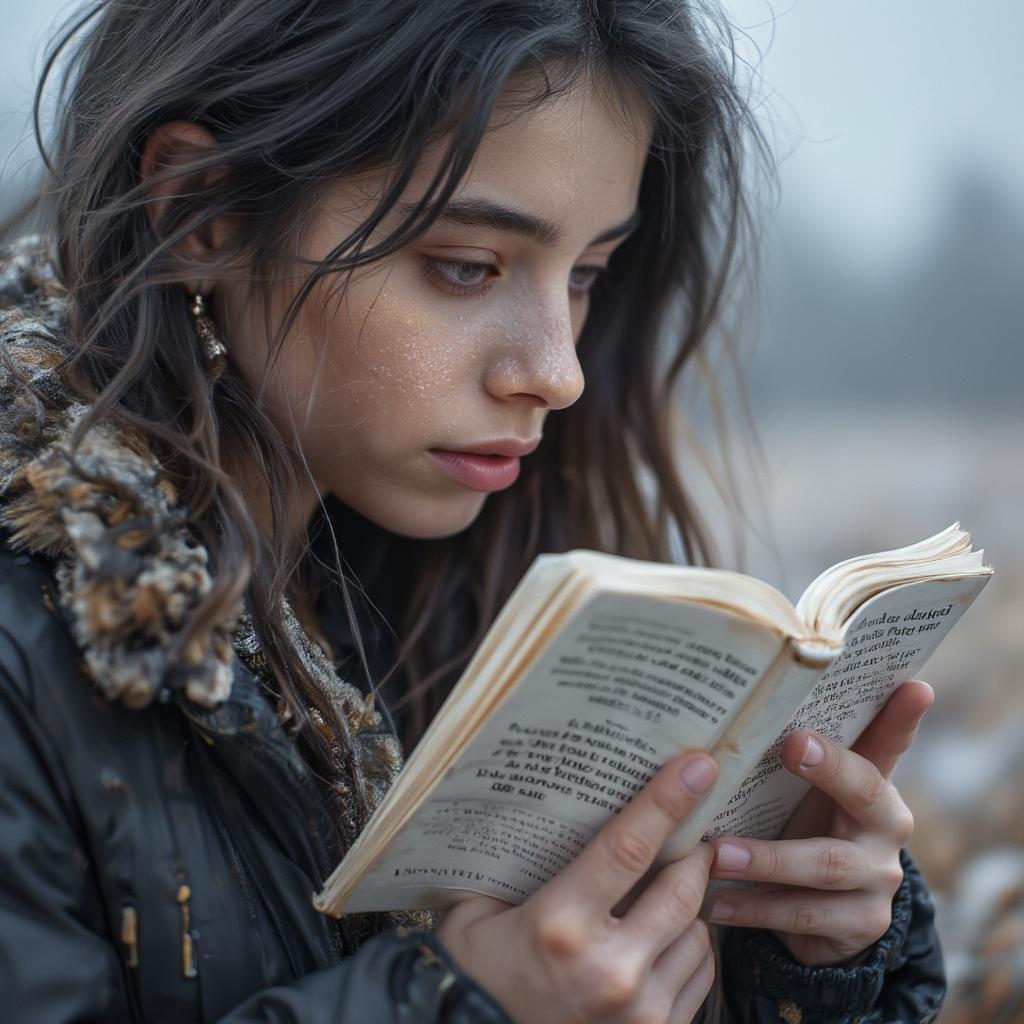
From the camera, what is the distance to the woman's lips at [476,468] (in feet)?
4.50

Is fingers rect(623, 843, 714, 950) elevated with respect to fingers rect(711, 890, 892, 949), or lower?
elevated

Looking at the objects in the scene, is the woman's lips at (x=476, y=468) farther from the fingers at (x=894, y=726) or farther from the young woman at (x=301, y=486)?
the fingers at (x=894, y=726)

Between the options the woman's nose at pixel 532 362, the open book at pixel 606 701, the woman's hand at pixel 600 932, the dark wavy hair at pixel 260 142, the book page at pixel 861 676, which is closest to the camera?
the open book at pixel 606 701

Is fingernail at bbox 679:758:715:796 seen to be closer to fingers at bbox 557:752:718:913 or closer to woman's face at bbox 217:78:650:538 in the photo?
fingers at bbox 557:752:718:913

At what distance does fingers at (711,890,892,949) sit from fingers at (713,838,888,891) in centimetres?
2

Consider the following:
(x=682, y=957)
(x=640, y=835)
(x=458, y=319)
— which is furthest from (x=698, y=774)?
(x=458, y=319)

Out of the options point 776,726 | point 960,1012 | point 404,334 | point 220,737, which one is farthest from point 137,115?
point 960,1012

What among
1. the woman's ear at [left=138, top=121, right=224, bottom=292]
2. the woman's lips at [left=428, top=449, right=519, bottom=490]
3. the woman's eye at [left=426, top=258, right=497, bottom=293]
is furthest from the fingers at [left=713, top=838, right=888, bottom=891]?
the woman's ear at [left=138, top=121, right=224, bottom=292]

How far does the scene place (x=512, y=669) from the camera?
82cm

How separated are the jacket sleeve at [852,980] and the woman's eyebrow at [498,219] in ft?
3.08

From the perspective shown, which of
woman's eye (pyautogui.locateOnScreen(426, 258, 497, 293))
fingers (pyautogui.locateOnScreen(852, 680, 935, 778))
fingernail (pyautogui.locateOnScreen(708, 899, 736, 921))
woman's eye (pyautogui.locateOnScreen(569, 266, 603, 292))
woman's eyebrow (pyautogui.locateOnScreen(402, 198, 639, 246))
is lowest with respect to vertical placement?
fingernail (pyautogui.locateOnScreen(708, 899, 736, 921))

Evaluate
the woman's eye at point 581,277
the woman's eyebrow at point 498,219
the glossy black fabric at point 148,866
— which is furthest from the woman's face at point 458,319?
the glossy black fabric at point 148,866

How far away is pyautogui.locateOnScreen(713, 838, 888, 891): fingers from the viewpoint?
1.10 m

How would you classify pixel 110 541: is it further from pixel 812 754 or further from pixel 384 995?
pixel 812 754
